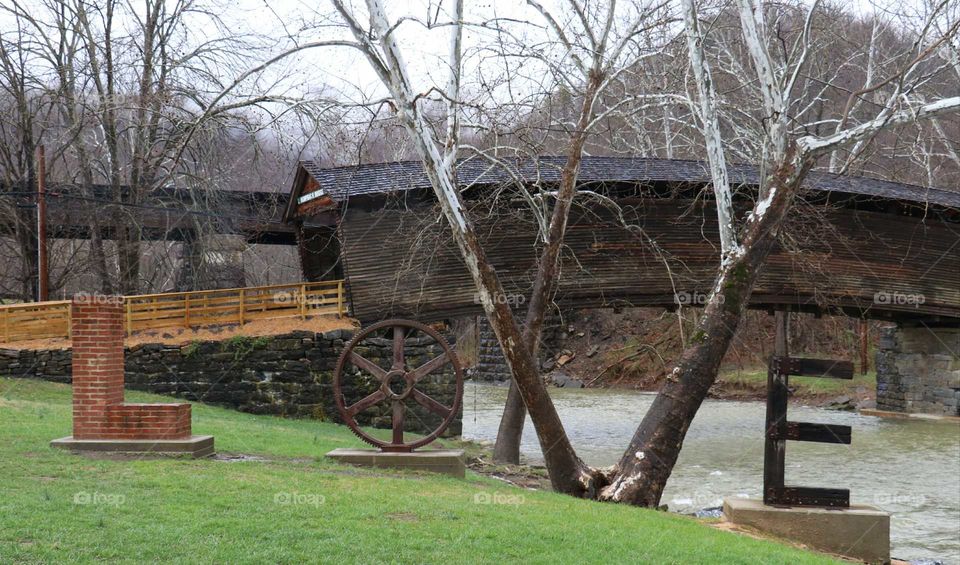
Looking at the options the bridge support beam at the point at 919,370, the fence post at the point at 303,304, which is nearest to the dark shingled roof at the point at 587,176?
the fence post at the point at 303,304

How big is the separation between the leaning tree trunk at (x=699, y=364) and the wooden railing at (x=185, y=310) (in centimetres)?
1069

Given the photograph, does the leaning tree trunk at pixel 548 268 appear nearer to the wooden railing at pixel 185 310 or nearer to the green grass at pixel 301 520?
the green grass at pixel 301 520

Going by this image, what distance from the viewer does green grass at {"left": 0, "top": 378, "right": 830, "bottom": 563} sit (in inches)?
214

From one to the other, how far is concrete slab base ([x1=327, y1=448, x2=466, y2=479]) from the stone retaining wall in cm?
862

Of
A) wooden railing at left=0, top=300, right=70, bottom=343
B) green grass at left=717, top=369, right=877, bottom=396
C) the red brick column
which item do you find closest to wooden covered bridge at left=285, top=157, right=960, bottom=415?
wooden railing at left=0, top=300, right=70, bottom=343

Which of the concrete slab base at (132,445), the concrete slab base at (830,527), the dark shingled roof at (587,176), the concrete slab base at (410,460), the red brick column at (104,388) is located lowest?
the concrete slab base at (830,527)

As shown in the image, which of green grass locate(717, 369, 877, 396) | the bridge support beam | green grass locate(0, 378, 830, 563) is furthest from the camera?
green grass locate(717, 369, 877, 396)

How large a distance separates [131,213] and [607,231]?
11.2m

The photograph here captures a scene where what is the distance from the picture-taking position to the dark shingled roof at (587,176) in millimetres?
16672

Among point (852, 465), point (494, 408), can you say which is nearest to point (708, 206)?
point (852, 465)

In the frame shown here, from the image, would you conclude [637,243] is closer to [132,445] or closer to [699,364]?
[699,364]

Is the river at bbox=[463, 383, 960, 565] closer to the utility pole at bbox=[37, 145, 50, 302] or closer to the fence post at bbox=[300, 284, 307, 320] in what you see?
the fence post at bbox=[300, 284, 307, 320]

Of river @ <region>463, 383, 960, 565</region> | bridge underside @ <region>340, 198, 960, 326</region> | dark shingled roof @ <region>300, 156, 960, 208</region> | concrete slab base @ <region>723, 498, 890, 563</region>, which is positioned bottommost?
river @ <region>463, 383, 960, 565</region>

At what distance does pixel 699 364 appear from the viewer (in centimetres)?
935
